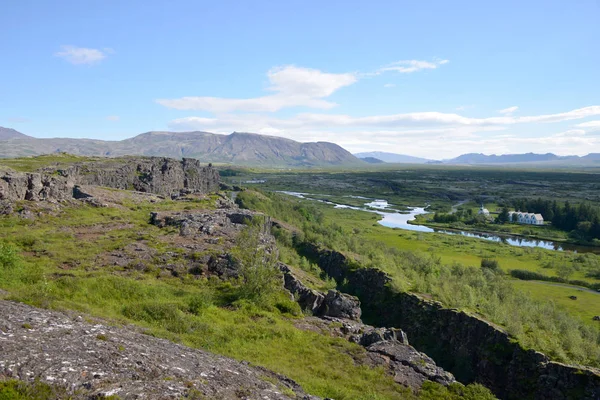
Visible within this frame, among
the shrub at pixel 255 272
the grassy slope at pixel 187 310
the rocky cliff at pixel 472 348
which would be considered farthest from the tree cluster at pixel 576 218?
the grassy slope at pixel 187 310

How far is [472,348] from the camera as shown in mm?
44969

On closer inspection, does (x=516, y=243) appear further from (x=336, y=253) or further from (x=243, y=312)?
(x=243, y=312)

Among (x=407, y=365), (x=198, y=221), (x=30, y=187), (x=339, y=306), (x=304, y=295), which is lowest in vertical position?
(x=407, y=365)

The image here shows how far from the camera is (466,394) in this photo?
1005 inches

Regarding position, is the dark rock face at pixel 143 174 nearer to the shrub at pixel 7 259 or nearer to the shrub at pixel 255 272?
the shrub at pixel 7 259

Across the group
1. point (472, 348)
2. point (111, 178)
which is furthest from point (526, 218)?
point (111, 178)

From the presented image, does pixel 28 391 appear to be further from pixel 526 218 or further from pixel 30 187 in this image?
pixel 526 218

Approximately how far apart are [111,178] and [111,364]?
87.4m

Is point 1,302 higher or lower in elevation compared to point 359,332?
higher

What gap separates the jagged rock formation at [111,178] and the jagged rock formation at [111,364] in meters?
40.5

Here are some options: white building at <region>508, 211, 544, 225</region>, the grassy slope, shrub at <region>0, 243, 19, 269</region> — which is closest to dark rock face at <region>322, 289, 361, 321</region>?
the grassy slope

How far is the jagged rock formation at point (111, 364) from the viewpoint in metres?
13.2

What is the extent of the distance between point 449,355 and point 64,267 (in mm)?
43856

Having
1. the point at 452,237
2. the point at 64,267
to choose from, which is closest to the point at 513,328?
the point at 64,267
